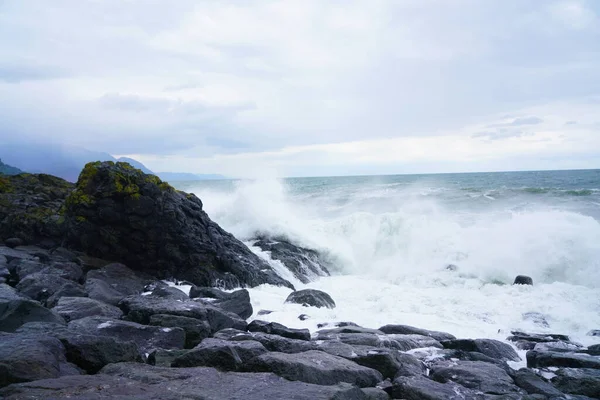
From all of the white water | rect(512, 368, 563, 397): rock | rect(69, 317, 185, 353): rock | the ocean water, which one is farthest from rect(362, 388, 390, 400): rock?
the white water

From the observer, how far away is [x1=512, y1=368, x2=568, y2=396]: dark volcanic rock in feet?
18.5

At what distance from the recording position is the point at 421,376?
5.81 meters

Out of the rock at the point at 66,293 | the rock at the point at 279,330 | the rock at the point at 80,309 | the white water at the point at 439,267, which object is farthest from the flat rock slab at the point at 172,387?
the white water at the point at 439,267

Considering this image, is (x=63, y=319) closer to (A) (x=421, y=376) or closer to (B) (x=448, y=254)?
(A) (x=421, y=376)

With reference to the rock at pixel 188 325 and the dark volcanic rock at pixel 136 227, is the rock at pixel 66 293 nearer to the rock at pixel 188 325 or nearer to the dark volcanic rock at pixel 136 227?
the rock at pixel 188 325

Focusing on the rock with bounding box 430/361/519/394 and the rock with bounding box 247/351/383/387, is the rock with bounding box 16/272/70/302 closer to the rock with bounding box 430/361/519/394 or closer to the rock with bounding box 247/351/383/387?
the rock with bounding box 247/351/383/387

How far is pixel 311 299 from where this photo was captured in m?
10.4

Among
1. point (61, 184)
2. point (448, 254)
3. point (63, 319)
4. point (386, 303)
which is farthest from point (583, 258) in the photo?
point (61, 184)

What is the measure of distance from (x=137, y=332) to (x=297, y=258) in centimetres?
977

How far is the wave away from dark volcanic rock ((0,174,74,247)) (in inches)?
285

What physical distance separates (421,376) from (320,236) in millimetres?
13491

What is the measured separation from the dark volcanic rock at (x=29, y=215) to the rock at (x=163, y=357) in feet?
27.4

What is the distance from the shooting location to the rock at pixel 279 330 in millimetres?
7250

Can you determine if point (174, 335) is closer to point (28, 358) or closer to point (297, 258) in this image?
point (28, 358)
